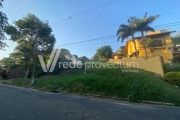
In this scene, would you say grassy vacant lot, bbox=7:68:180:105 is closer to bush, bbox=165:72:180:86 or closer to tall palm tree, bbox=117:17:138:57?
bush, bbox=165:72:180:86

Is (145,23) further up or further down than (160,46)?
further up

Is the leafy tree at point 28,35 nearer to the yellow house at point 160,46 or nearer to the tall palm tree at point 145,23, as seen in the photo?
the tall palm tree at point 145,23

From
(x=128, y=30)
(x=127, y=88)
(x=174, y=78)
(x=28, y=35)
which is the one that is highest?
(x=128, y=30)

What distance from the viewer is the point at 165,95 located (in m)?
6.93

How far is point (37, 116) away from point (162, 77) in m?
12.0

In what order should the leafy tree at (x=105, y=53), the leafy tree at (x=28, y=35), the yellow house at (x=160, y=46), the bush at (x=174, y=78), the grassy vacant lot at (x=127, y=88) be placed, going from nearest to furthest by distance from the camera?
the grassy vacant lot at (x=127, y=88)
the bush at (x=174, y=78)
the leafy tree at (x=28, y=35)
the yellow house at (x=160, y=46)
the leafy tree at (x=105, y=53)

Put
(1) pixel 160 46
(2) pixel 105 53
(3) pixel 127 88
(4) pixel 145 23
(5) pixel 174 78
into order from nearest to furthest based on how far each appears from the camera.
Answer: (3) pixel 127 88 < (5) pixel 174 78 < (4) pixel 145 23 < (1) pixel 160 46 < (2) pixel 105 53

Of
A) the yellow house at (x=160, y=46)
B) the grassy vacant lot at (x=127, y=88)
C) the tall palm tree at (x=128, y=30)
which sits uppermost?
the tall palm tree at (x=128, y=30)

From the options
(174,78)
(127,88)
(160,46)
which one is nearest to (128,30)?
(160,46)

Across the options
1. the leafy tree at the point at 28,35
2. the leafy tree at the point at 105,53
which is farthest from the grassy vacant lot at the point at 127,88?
the leafy tree at the point at 105,53

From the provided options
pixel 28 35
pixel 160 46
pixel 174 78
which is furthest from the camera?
pixel 160 46

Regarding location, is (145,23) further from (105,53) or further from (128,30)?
(105,53)

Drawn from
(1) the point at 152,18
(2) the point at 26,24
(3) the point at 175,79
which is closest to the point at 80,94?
(3) the point at 175,79

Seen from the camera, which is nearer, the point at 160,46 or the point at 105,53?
the point at 160,46
